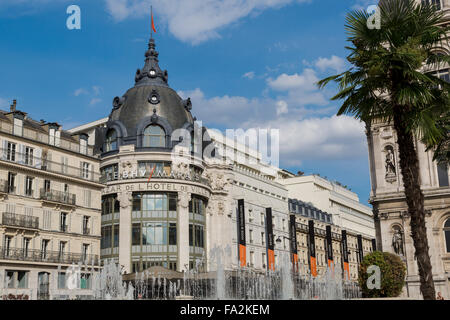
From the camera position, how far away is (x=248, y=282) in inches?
2470

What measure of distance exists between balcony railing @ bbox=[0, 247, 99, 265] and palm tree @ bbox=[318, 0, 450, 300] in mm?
32594

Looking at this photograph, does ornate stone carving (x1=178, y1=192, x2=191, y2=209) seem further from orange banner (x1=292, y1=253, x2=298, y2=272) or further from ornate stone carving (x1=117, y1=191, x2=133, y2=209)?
orange banner (x1=292, y1=253, x2=298, y2=272)

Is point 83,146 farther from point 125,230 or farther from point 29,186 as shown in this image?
point 125,230

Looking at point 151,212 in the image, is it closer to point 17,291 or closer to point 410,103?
point 17,291

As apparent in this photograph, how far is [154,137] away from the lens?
201 ft

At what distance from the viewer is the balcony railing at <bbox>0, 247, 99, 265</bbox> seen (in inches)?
1657

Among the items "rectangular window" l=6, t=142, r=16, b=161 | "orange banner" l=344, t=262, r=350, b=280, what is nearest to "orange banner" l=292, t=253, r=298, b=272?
"orange banner" l=344, t=262, r=350, b=280

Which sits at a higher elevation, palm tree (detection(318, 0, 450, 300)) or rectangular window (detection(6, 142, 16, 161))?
rectangular window (detection(6, 142, 16, 161))

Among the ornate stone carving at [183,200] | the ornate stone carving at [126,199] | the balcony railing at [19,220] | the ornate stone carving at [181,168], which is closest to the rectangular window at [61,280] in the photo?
the balcony railing at [19,220]

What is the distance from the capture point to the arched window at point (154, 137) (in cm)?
6084

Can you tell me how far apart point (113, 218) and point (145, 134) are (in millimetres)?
9872

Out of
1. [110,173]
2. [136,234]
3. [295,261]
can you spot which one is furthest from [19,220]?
[295,261]

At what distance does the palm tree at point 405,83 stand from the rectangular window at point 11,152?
33.4 m

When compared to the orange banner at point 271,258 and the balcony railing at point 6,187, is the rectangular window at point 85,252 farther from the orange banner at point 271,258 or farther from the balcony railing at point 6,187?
the orange banner at point 271,258
